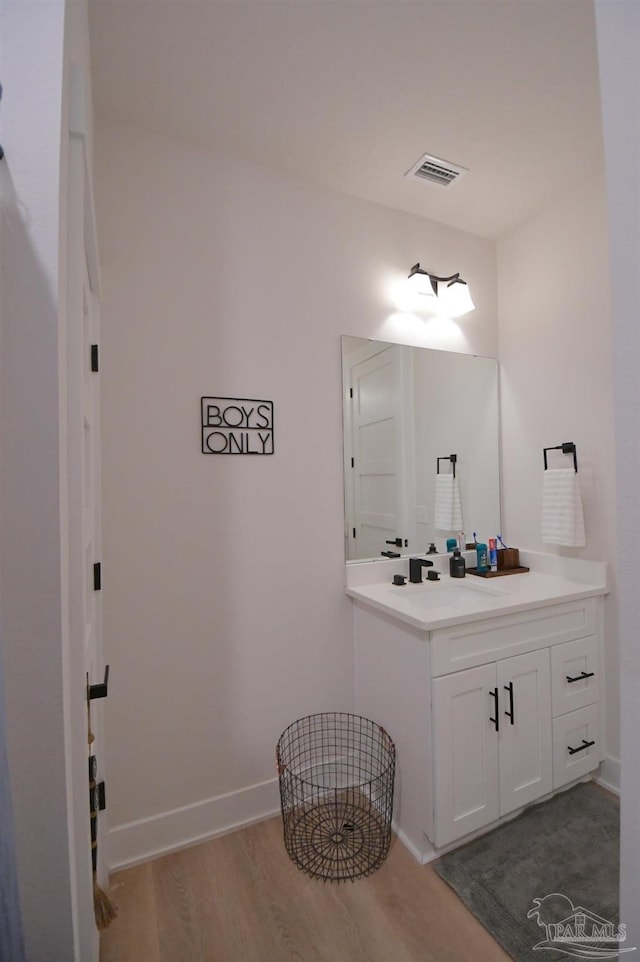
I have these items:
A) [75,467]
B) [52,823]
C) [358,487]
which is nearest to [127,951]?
[52,823]

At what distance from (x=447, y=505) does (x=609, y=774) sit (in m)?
1.37

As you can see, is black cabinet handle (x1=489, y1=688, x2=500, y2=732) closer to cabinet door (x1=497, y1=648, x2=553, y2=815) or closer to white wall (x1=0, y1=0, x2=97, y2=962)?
cabinet door (x1=497, y1=648, x2=553, y2=815)

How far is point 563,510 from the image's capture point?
2.04 metres

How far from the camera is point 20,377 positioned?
64 centimetres

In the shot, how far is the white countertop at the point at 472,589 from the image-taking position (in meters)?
1.62

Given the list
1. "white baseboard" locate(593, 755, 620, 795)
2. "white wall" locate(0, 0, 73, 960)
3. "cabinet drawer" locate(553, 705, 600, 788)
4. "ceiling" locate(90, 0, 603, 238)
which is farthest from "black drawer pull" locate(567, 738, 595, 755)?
"ceiling" locate(90, 0, 603, 238)

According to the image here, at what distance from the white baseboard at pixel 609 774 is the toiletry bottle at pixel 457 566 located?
992 mm

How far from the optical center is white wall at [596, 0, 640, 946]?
2.10ft

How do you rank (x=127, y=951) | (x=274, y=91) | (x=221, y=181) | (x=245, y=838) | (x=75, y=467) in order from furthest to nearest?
(x=221, y=181)
(x=245, y=838)
(x=274, y=91)
(x=127, y=951)
(x=75, y=467)

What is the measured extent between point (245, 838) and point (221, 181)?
8.62 feet

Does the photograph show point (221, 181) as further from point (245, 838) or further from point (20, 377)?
point (245, 838)

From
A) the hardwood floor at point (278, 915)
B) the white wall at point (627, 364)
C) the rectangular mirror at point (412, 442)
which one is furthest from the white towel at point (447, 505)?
the white wall at point (627, 364)

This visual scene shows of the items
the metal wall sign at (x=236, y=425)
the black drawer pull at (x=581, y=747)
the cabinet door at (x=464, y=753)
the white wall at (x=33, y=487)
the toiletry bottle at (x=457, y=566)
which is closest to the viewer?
the white wall at (x=33, y=487)

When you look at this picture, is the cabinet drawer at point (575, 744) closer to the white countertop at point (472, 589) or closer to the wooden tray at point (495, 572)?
Result: the white countertop at point (472, 589)
